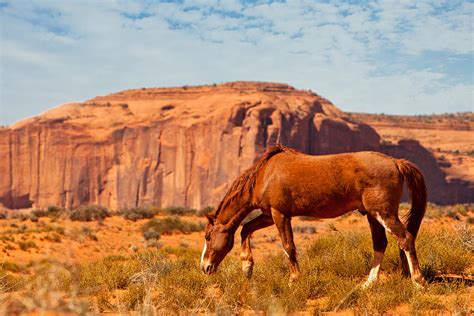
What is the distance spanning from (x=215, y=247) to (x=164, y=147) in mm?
43122

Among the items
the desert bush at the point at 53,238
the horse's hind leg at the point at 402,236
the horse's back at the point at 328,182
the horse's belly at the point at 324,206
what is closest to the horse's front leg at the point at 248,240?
the horse's back at the point at 328,182

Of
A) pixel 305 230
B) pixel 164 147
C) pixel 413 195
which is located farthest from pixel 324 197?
pixel 164 147

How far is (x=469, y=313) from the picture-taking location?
194 inches

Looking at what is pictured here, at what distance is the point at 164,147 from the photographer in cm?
4950

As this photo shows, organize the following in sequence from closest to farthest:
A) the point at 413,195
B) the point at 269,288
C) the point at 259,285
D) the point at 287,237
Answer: the point at 269,288
the point at 259,285
the point at 287,237
the point at 413,195

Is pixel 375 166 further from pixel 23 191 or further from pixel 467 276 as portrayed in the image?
pixel 23 191

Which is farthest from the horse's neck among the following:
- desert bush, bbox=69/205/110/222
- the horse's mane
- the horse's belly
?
desert bush, bbox=69/205/110/222

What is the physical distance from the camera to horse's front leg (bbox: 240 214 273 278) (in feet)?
22.8

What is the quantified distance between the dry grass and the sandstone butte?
114ft

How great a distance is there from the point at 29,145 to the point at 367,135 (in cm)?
3868

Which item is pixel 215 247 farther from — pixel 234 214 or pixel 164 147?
pixel 164 147

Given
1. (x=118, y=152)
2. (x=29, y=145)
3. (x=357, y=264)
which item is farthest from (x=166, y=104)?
(x=357, y=264)

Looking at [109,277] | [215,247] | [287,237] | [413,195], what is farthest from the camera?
[109,277]

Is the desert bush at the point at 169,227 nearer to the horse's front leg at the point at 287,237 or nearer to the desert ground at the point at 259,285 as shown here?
the desert ground at the point at 259,285
